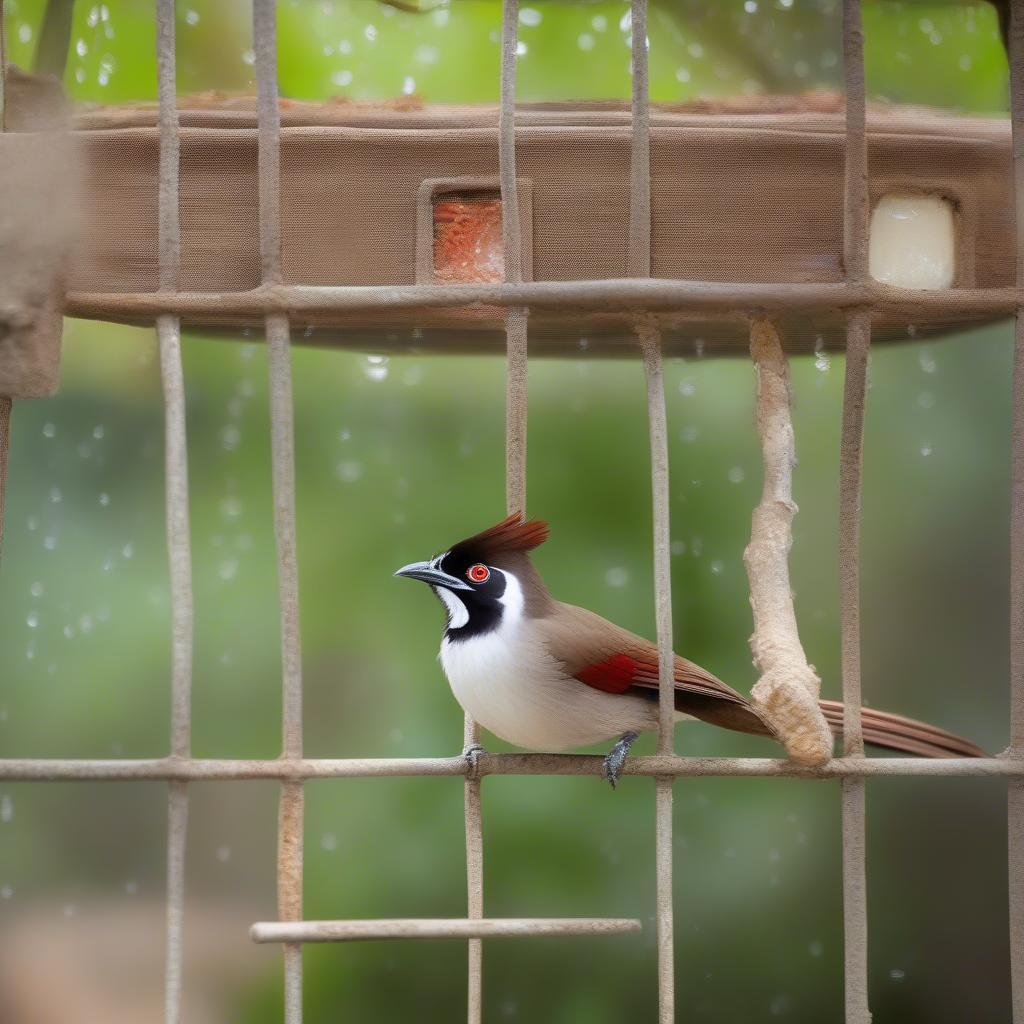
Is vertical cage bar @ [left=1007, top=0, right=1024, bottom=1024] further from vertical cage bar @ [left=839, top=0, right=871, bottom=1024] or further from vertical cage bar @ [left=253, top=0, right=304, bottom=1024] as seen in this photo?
vertical cage bar @ [left=253, top=0, right=304, bottom=1024]

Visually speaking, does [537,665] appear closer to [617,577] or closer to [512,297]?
[512,297]

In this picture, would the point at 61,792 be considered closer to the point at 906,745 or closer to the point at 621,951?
the point at 621,951

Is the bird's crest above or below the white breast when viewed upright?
above

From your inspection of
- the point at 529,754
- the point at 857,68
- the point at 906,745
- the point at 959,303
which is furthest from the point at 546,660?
the point at 857,68

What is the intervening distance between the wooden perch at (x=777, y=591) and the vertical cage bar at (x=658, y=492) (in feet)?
0.47

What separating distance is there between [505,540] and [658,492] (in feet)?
0.71

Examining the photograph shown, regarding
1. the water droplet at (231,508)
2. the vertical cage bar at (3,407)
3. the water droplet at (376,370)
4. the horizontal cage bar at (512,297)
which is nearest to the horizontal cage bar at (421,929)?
the vertical cage bar at (3,407)

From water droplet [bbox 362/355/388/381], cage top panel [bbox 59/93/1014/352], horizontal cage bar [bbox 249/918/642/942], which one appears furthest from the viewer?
water droplet [bbox 362/355/388/381]

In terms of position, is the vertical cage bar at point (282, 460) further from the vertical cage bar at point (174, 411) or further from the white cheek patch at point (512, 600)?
the white cheek patch at point (512, 600)

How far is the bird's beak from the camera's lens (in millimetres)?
1828

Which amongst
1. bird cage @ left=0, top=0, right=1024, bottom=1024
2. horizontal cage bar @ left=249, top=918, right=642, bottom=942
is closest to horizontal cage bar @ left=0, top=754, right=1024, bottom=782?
bird cage @ left=0, top=0, right=1024, bottom=1024

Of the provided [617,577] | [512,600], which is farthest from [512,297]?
[617,577]

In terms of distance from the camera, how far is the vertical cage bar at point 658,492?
5.72 feet

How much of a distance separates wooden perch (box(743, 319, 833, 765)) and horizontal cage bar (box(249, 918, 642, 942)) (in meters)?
0.34
